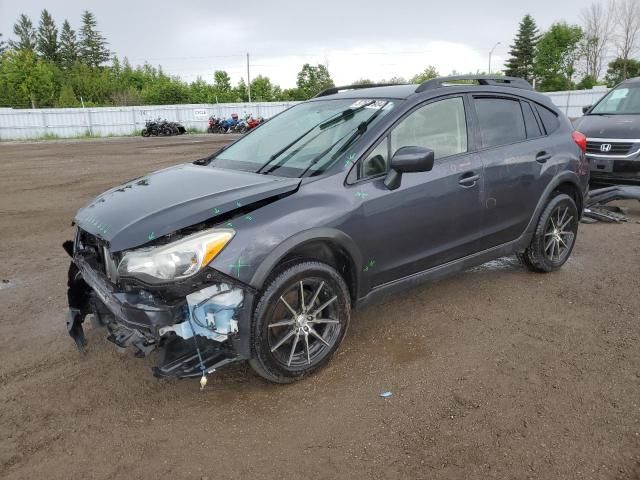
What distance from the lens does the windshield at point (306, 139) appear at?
3.54 m

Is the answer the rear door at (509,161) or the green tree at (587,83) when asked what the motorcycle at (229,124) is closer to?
the rear door at (509,161)

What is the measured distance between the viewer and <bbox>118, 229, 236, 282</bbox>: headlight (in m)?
2.79

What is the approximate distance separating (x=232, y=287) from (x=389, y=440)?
1.15m

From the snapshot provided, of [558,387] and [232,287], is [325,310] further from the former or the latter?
[558,387]

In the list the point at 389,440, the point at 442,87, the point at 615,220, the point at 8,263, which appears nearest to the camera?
the point at 389,440

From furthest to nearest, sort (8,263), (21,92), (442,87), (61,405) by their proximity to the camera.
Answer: (21,92) < (8,263) < (442,87) < (61,405)

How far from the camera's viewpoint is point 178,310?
111 inches

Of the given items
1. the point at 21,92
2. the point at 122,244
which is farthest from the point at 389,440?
the point at 21,92

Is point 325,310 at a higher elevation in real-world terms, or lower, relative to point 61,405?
higher

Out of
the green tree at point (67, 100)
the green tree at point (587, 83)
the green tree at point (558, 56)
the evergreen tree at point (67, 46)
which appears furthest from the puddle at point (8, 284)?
the evergreen tree at point (67, 46)

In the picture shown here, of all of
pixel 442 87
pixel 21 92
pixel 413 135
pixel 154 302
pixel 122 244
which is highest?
pixel 21 92

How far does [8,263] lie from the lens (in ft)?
19.4

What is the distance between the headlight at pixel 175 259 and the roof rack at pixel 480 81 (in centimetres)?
206

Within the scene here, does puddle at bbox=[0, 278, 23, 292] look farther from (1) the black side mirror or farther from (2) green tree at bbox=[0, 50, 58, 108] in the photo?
(2) green tree at bbox=[0, 50, 58, 108]
